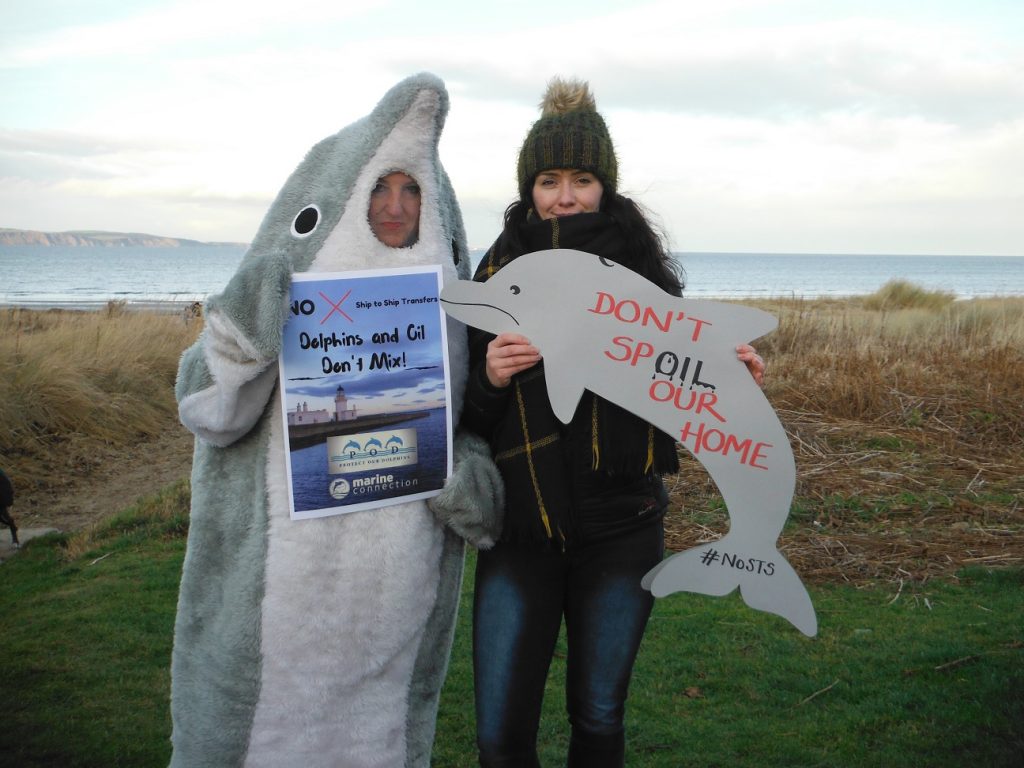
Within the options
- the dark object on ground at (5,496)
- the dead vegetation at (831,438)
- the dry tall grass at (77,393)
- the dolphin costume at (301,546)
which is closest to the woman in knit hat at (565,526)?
the dolphin costume at (301,546)

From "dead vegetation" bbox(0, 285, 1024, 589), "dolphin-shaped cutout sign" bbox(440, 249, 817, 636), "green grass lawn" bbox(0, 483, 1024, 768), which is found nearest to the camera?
"dolphin-shaped cutout sign" bbox(440, 249, 817, 636)

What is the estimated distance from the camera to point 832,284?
6038cm

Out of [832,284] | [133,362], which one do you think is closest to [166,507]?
[133,362]

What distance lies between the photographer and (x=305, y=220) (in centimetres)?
196

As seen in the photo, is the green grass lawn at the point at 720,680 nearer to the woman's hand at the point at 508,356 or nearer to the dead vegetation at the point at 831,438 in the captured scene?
the dead vegetation at the point at 831,438

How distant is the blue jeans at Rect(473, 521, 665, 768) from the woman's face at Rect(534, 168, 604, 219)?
783mm

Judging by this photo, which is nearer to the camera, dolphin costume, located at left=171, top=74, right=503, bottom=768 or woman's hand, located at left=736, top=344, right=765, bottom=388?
dolphin costume, located at left=171, top=74, right=503, bottom=768

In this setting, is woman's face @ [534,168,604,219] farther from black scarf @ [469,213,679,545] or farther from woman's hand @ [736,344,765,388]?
woman's hand @ [736,344,765,388]

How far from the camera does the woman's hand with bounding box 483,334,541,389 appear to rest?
1.93 meters

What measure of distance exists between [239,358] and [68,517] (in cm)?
476

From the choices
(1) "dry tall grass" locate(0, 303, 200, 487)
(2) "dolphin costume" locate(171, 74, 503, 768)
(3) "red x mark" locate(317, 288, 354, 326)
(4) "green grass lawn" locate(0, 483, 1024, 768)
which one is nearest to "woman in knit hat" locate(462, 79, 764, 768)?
(2) "dolphin costume" locate(171, 74, 503, 768)

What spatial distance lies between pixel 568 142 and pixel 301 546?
1092mm

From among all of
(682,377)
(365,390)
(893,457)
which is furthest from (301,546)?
(893,457)

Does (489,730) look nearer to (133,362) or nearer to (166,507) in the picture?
(166,507)
